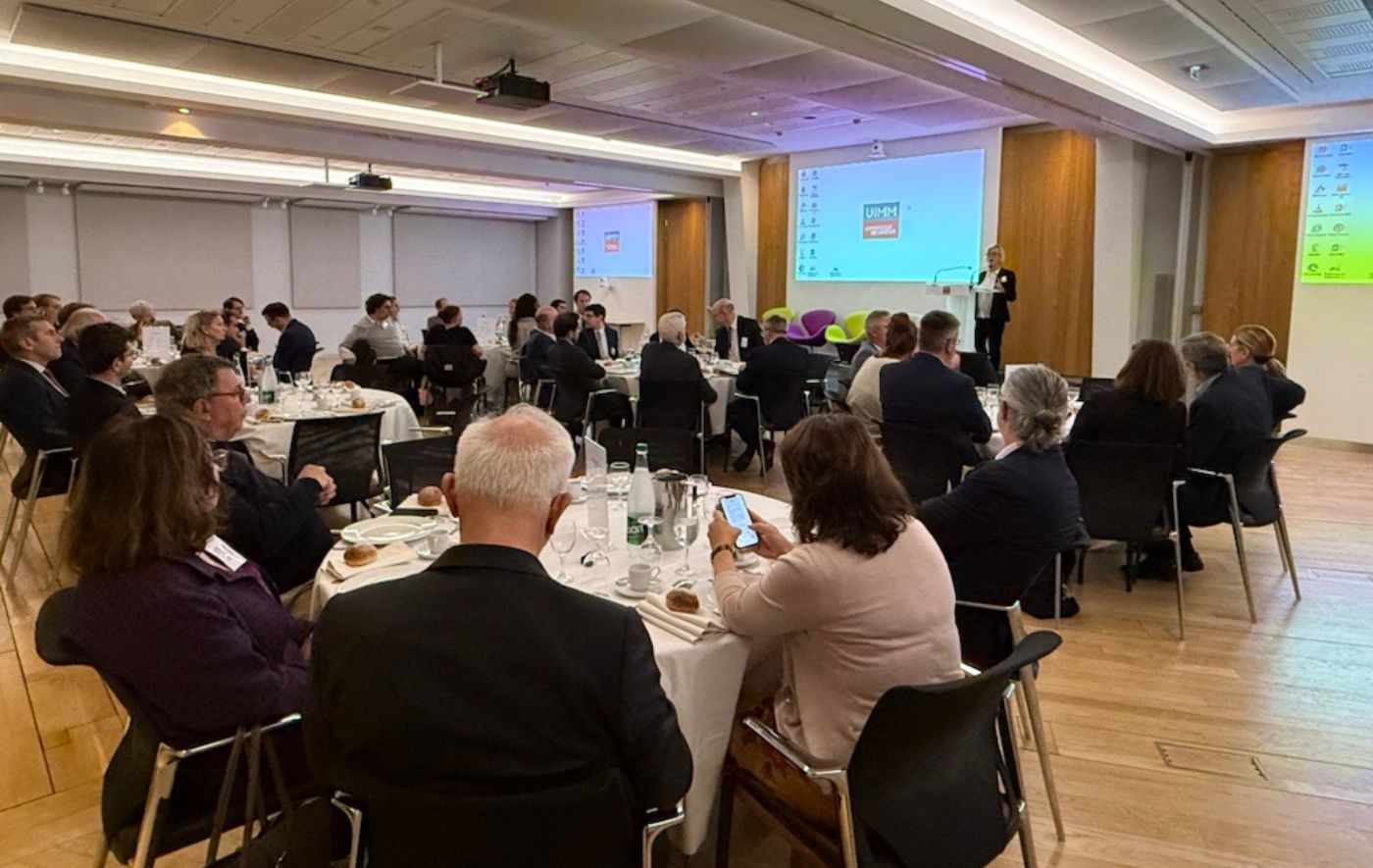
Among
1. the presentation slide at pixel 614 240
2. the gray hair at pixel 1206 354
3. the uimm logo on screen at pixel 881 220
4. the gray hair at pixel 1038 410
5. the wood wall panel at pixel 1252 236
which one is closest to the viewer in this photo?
the gray hair at pixel 1038 410

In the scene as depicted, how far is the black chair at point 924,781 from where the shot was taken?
1633 mm

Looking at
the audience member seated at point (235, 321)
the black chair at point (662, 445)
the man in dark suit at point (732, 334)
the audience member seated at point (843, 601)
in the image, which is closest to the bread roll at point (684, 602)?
the audience member seated at point (843, 601)

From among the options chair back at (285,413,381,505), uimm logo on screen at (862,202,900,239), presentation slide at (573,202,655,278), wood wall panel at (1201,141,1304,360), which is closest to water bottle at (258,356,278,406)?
chair back at (285,413,381,505)

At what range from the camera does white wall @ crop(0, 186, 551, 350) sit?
519 inches

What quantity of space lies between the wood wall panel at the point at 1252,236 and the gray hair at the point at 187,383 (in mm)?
10012

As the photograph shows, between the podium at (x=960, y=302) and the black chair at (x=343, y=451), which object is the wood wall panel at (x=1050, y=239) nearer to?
the podium at (x=960, y=302)

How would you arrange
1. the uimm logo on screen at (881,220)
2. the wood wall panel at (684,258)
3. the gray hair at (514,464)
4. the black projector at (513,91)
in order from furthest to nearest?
the wood wall panel at (684,258) < the uimm logo on screen at (881,220) < the black projector at (513,91) < the gray hair at (514,464)

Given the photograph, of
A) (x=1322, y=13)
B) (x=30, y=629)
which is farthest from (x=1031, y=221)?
A: (x=30, y=629)

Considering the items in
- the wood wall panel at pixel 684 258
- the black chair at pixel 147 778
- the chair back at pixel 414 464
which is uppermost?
the wood wall panel at pixel 684 258

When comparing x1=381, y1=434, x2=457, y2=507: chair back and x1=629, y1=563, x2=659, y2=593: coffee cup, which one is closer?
x1=629, y1=563, x2=659, y2=593: coffee cup

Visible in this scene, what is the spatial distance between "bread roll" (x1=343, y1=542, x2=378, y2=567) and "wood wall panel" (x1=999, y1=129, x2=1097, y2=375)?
922 cm

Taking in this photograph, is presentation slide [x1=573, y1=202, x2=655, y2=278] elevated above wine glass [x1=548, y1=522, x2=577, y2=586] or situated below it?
above

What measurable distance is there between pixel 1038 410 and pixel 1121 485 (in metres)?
1.65

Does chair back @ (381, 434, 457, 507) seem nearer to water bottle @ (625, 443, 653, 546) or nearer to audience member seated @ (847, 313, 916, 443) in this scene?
water bottle @ (625, 443, 653, 546)
